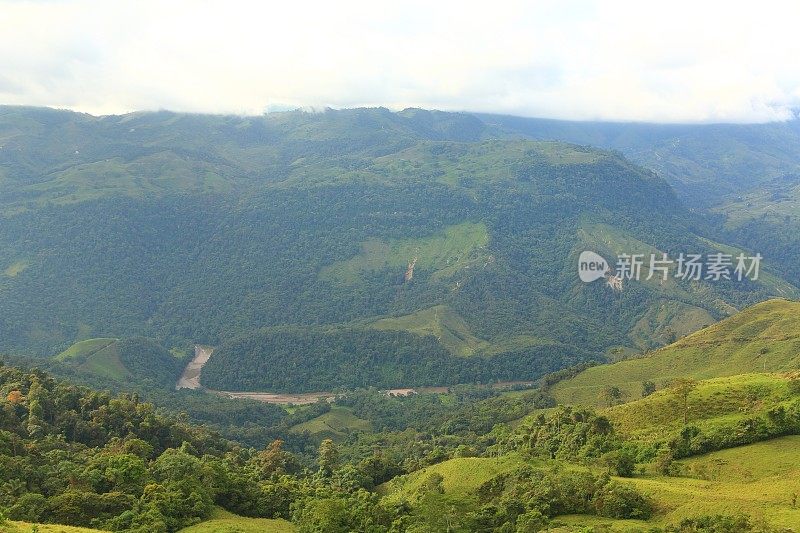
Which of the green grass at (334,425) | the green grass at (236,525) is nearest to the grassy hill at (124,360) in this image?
the green grass at (334,425)

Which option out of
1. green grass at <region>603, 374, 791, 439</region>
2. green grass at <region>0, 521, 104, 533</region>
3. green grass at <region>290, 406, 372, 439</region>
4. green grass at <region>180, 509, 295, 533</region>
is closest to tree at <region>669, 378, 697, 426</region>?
green grass at <region>603, 374, 791, 439</region>

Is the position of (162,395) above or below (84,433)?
below

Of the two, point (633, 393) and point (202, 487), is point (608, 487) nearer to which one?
point (202, 487)

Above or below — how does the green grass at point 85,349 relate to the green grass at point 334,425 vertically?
above

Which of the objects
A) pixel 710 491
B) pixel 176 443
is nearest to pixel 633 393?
pixel 710 491

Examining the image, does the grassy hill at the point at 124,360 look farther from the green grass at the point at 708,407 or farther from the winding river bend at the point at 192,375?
the green grass at the point at 708,407

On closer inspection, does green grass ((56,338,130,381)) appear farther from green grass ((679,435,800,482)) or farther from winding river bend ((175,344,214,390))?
green grass ((679,435,800,482))
